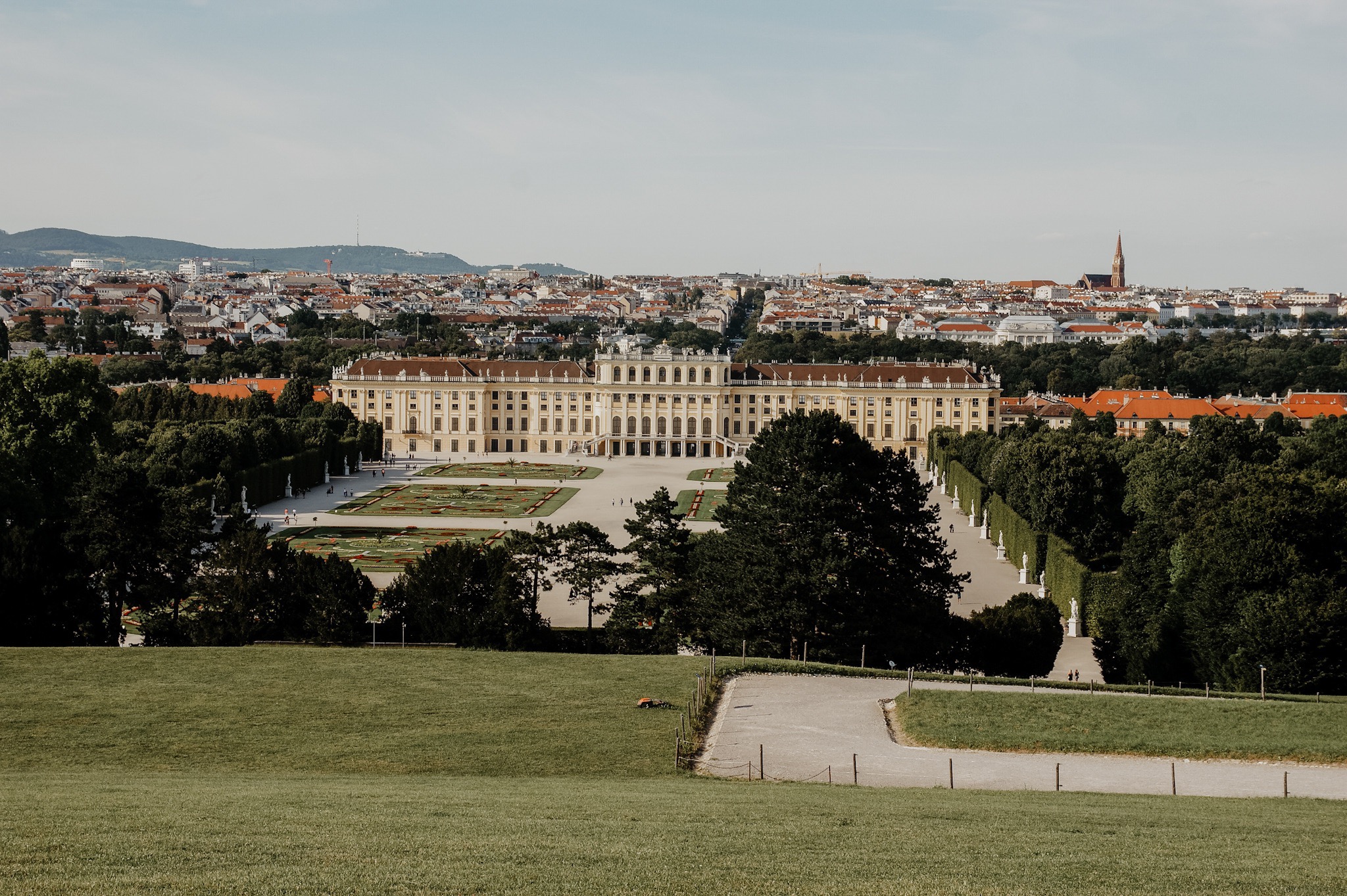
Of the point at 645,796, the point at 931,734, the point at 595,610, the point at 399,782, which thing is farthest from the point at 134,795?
the point at 595,610

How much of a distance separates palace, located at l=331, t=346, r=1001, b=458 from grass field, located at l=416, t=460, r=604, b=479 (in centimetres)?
1091

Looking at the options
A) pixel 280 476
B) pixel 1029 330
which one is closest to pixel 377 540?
pixel 280 476

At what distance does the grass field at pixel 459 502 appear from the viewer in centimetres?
5988

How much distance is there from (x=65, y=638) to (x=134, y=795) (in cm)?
1635

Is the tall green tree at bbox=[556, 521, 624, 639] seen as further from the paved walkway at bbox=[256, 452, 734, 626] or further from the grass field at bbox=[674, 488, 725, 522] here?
the grass field at bbox=[674, 488, 725, 522]

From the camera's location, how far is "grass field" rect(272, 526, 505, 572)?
1782 inches

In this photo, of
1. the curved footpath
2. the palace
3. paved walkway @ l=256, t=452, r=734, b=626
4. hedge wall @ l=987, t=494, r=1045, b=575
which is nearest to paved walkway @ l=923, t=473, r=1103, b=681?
hedge wall @ l=987, t=494, r=1045, b=575

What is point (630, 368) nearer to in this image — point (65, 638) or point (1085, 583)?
point (1085, 583)

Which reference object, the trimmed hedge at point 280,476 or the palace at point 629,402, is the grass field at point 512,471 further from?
the palace at point 629,402

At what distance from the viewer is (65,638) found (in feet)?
94.5

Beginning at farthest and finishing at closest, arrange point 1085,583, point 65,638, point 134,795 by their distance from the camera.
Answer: point 1085,583 < point 65,638 < point 134,795

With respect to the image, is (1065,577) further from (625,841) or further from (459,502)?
(459,502)

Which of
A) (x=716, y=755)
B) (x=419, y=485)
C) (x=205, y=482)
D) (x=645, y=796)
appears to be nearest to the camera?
(x=645, y=796)

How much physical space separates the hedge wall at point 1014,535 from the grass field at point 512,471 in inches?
1121
